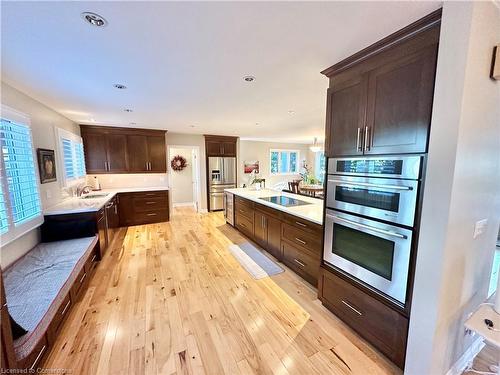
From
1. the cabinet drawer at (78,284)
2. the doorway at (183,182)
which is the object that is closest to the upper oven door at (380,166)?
the cabinet drawer at (78,284)

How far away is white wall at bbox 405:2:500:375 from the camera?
1.13 metres

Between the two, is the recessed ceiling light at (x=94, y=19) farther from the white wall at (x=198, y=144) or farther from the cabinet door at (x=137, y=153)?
the white wall at (x=198, y=144)

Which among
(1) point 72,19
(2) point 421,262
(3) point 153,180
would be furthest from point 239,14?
(3) point 153,180

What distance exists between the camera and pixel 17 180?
7.63ft

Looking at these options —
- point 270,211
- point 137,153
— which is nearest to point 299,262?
Answer: point 270,211

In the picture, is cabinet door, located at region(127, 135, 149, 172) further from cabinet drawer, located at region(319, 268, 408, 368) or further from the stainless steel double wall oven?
cabinet drawer, located at region(319, 268, 408, 368)

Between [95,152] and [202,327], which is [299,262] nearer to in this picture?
[202,327]

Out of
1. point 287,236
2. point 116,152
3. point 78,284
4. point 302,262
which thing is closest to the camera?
point 78,284

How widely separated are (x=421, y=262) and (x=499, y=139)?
40.1 inches

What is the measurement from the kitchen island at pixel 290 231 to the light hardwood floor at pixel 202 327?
0.81 ft

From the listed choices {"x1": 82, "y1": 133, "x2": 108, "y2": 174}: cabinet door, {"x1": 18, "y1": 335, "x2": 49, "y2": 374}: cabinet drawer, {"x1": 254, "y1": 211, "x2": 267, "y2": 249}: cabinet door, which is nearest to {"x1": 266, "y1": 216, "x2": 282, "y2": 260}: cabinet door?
{"x1": 254, "y1": 211, "x2": 267, "y2": 249}: cabinet door

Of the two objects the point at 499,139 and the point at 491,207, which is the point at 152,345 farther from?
the point at 499,139

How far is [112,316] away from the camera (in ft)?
6.86

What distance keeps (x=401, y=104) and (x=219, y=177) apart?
5.45 metres
